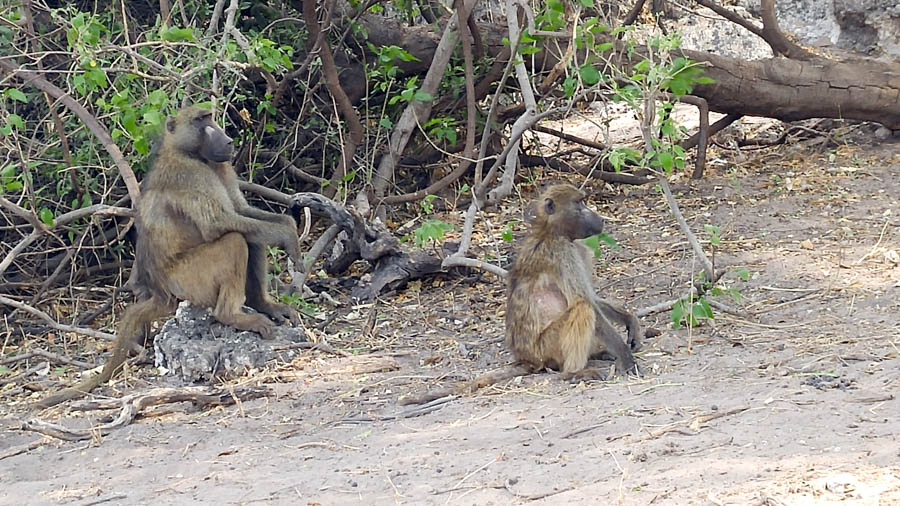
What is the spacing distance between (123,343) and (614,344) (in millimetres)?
2754

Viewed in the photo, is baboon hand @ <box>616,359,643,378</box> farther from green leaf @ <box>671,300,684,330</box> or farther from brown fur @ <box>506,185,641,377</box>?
green leaf @ <box>671,300,684,330</box>

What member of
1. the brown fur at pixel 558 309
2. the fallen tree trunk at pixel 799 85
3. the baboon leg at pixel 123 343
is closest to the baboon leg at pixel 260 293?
the baboon leg at pixel 123 343

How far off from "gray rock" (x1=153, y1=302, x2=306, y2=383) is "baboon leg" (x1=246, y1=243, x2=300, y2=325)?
0.40ft

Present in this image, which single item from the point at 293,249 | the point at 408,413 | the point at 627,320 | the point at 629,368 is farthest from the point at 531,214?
the point at 293,249

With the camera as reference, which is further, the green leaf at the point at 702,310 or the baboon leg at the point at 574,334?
the green leaf at the point at 702,310

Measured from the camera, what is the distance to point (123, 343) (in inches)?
226

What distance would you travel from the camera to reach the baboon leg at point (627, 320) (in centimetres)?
509

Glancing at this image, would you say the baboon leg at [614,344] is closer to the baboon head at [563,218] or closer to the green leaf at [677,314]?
the green leaf at [677,314]

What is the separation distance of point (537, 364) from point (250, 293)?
1.97m

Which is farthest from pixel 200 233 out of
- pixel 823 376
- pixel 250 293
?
pixel 823 376

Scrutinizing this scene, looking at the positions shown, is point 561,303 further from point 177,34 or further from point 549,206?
point 177,34

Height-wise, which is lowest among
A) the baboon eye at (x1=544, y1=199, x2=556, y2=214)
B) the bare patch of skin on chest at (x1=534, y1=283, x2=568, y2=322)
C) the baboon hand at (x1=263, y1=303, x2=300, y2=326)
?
the baboon hand at (x1=263, y1=303, x2=300, y2=326)

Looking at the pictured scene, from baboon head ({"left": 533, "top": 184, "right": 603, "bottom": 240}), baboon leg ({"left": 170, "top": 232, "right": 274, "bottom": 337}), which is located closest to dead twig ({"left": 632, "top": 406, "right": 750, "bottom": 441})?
baboon head ({"left": 533, "top": 184, "right": 603, "bottom": 240})

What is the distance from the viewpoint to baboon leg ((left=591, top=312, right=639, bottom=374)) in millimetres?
4770
